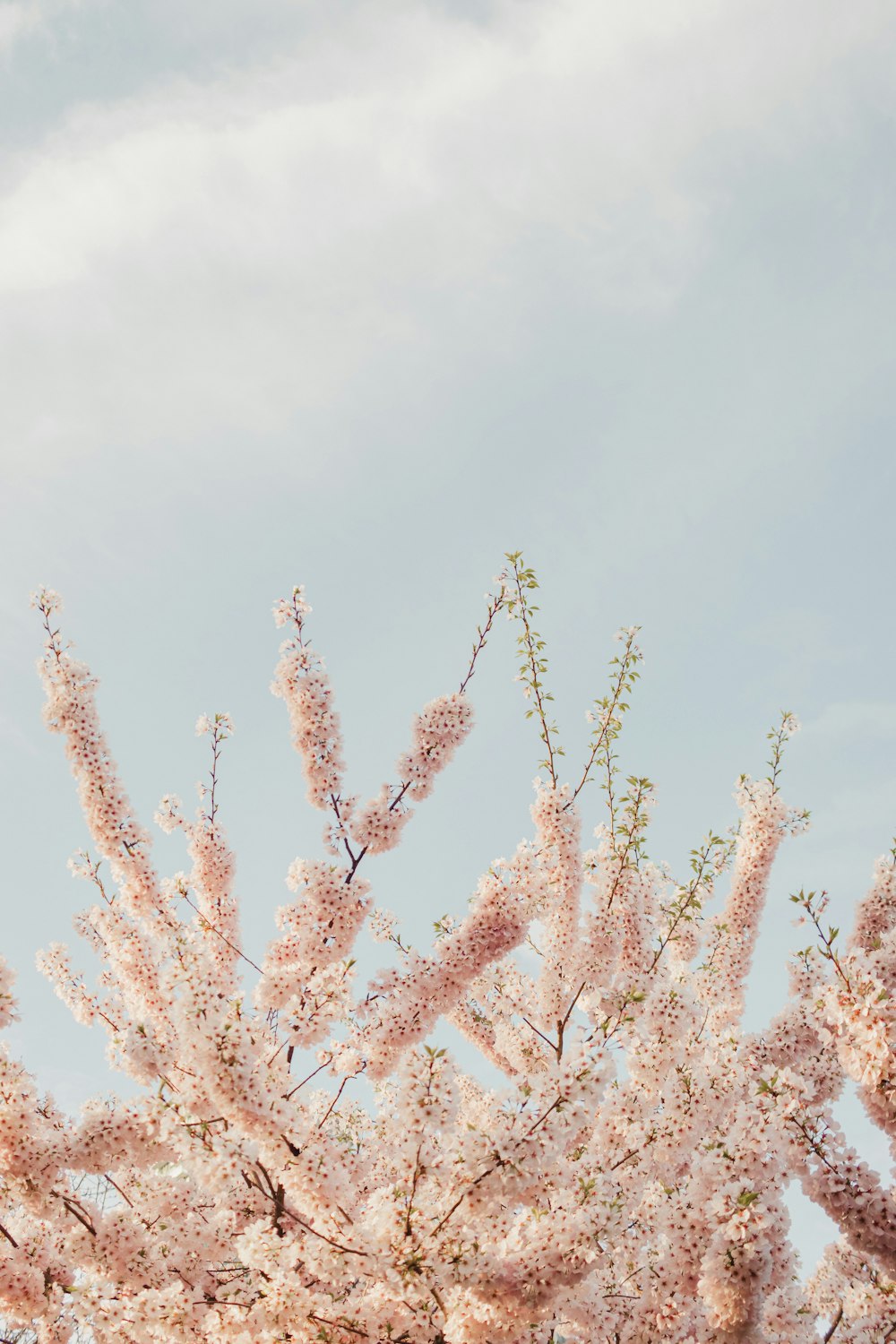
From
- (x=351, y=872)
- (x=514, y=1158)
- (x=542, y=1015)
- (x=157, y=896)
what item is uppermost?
(x=157, y=896)

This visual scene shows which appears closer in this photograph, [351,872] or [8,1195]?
[8,1195]

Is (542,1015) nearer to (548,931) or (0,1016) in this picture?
(548,931)

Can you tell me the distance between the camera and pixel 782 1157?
4.96m

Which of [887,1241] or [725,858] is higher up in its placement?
[725,858]

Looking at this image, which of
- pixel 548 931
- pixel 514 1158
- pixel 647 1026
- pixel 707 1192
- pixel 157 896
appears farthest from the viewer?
pixel 548 931

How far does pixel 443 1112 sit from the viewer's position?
4.62 metres

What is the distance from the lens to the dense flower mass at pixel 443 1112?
484cm

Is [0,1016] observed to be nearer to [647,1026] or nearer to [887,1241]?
[647,1026]

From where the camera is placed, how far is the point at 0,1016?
6402mm

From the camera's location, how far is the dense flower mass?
4836mm

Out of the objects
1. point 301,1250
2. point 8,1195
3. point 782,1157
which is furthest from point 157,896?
point 782,1157

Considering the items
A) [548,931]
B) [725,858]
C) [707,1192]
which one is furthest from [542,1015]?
[707,1192]

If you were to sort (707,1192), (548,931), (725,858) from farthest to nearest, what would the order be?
1. (725,858)
2. (548,931)
3. (707,1192)

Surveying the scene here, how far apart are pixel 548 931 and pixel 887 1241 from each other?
469 centimetres
